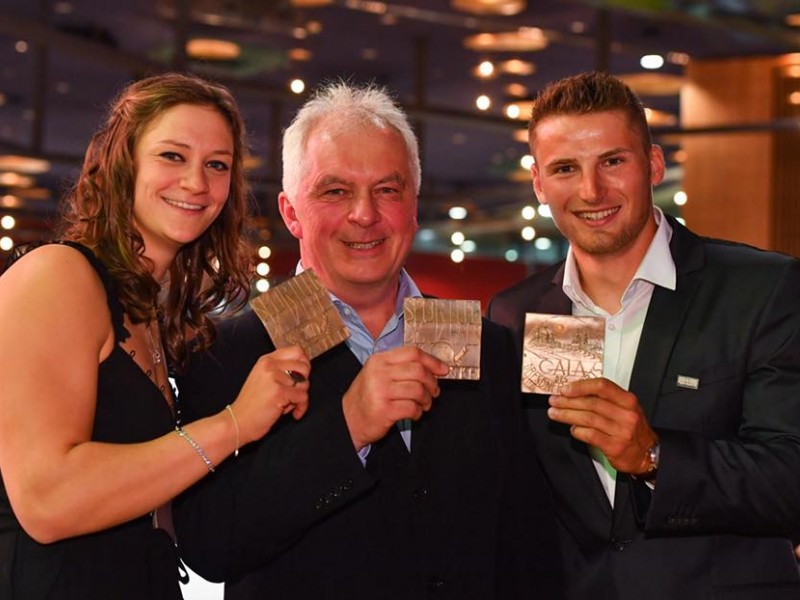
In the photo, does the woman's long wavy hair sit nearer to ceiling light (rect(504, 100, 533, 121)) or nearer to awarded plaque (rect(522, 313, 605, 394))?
awarded plaque (rect(522, 313, 605, 394))

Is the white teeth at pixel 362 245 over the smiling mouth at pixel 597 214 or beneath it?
beneath

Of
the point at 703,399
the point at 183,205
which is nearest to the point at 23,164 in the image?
the point at 183,205

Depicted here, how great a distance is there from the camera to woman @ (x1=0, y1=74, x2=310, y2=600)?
2.16 metres

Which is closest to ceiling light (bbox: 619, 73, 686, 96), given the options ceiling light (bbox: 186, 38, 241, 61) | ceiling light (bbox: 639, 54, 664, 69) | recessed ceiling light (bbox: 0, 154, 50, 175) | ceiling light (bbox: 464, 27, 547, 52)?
ceiling light (bbox: 639, 54, 664, 69)

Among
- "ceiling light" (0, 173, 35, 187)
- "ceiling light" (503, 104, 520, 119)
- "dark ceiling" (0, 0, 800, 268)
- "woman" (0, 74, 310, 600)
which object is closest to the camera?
"woman" (0, 74, 310, 600)

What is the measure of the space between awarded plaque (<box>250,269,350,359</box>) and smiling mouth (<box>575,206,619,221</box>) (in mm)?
759

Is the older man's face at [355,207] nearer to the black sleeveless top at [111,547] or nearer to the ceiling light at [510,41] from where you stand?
the black sleeveless top at [111,547]

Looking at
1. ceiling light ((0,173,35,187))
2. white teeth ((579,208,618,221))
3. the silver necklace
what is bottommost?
the silver necklace

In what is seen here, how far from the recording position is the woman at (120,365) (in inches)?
85.2

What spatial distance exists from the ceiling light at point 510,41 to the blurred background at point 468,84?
2 cm

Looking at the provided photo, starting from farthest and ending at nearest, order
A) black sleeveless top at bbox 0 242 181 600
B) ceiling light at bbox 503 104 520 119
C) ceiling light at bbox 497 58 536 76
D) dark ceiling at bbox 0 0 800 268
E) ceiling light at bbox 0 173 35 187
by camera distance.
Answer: ceiling light at bbox 0 173 35 187 < ceiling light at bbox 503 104 520 119 < ceiling light at bbox 497 58 536 76 < dark ceiling at bbox 0 0 800 268 < black sleeveless top at bbox 0 242 181 600

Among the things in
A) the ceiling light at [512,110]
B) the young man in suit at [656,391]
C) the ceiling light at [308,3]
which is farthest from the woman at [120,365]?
the ceiling light at [512,110]

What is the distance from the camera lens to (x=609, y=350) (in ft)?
9.60

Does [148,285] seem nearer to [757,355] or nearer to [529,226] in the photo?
[757,355]
